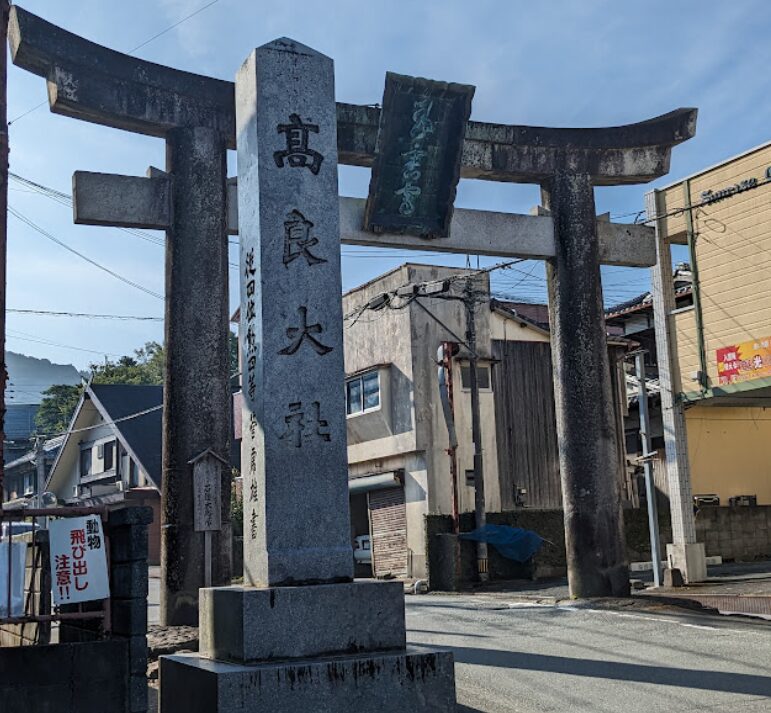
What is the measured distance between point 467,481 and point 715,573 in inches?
301

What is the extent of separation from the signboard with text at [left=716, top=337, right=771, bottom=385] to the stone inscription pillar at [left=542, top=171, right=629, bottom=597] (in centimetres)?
519

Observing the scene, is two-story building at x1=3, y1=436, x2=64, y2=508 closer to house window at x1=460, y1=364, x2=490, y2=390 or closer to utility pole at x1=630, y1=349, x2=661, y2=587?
house window at x1=460, y1=364, x2=490, y2=390

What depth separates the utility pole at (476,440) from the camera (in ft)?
79.1

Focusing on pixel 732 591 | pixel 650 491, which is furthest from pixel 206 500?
pixel 650 491

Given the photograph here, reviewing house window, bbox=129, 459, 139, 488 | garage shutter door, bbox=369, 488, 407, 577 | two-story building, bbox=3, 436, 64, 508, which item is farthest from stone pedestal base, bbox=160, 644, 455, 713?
two-story building, bbox=3, 436, 64, 508

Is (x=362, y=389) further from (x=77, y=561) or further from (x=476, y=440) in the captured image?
(x=77, y=561)

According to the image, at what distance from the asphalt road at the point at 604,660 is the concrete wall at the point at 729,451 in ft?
44.3

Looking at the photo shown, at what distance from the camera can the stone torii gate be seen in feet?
42.5

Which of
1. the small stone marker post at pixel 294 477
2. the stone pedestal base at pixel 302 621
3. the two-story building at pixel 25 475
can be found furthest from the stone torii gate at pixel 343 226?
the two-story building at pixel 25 475

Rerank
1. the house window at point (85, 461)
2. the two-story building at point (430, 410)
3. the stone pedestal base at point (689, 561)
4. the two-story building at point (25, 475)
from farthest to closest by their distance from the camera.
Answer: the two-story building at point (25, 475), the house window at point (85, 461), the two-story building at point (430, 410), the stone pedestal base at point (689, 561)

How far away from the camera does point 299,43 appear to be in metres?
7.86

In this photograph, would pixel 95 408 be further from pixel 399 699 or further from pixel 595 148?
pixel 399 699

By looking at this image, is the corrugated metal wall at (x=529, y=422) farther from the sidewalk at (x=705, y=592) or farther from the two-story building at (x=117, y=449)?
the two-story building at (x=117, y=449)

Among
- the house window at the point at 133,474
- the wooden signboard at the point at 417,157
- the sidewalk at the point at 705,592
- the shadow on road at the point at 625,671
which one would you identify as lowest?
the shadow on road at the point at 625,671
